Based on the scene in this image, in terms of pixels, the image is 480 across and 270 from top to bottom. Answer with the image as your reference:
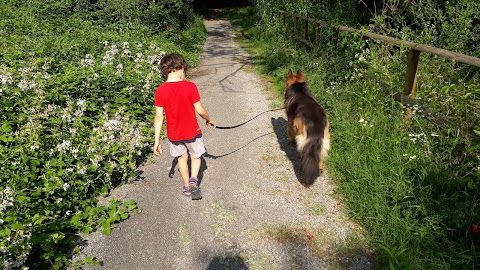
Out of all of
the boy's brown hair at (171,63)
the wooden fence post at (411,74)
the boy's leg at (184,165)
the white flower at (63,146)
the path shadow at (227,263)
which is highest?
the boy's brown hair at (171,63)

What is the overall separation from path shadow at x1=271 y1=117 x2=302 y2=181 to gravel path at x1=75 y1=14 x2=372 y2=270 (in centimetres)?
2

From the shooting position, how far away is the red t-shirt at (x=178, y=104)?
3.43m

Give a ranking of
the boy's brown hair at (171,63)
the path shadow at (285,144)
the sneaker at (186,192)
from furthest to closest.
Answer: the path shadow at (285,144) → the sneaker at (186,192) → the boy's brown hair at (171,63)

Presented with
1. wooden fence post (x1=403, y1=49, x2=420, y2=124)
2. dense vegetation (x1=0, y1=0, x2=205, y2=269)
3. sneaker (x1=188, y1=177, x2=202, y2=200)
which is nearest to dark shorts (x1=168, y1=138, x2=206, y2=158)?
sneaker (x1=188, y1=177, x2=202, y2=200)

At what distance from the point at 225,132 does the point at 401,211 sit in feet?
10.6

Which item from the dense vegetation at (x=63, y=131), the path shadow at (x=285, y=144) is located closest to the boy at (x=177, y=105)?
the dense vegetation at (x=63, y=131)

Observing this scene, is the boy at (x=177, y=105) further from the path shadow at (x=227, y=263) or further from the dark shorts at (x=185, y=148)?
the path shadow at (x=227, y=263)

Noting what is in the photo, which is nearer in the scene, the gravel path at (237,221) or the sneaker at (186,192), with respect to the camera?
the gravel path at (237,221)

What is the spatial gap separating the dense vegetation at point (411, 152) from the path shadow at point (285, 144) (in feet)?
1.46

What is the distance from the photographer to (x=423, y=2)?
578 cm

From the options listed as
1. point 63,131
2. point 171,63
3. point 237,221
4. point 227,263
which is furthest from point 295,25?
point 227,263

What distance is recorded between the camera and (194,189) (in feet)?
12.5

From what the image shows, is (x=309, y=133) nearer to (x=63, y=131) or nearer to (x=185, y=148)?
(x=185, y=148)

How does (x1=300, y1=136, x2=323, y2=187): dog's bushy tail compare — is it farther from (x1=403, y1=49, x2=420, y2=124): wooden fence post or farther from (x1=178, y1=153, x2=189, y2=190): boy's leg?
(x1=403, y1=49, x2=420, y2=124): wooden fence post
